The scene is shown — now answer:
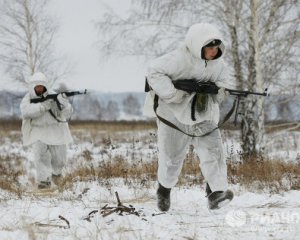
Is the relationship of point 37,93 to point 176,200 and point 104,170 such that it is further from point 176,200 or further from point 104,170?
point 176,200

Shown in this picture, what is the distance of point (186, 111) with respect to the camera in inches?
182

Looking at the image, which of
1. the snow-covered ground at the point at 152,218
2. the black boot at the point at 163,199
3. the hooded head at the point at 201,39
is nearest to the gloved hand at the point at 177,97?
the hooded head at the point at 201,39

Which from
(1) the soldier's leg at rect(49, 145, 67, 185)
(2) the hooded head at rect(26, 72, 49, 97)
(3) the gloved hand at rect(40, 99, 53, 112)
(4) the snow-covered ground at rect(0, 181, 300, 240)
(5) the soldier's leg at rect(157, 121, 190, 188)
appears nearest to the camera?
(4) the snow-covered ground at rect(0, 181, 300, 240)

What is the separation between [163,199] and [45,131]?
3744mm

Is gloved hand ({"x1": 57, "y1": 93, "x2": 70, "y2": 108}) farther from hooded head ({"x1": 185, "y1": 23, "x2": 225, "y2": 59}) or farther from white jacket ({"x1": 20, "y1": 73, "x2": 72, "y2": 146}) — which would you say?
hooded head ({"x1": 185, "y1": 23, "x2": 225, "y2": 59})

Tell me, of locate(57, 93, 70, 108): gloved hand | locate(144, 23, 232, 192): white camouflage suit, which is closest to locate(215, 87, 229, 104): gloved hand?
locate(144, 23, 232, 192): white camouflage suit

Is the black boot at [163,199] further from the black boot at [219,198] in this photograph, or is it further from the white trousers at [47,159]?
the white trousers at [47,159]

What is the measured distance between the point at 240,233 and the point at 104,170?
12.7 feet

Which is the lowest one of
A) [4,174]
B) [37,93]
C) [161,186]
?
[4,174]

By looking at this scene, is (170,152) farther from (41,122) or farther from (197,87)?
(41,122)

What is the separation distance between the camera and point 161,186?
16.0ft

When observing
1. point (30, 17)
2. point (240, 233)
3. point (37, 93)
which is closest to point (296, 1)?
point (37, 93)

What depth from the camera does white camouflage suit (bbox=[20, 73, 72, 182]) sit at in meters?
7.99

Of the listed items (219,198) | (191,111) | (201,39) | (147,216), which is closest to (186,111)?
(191,111)
